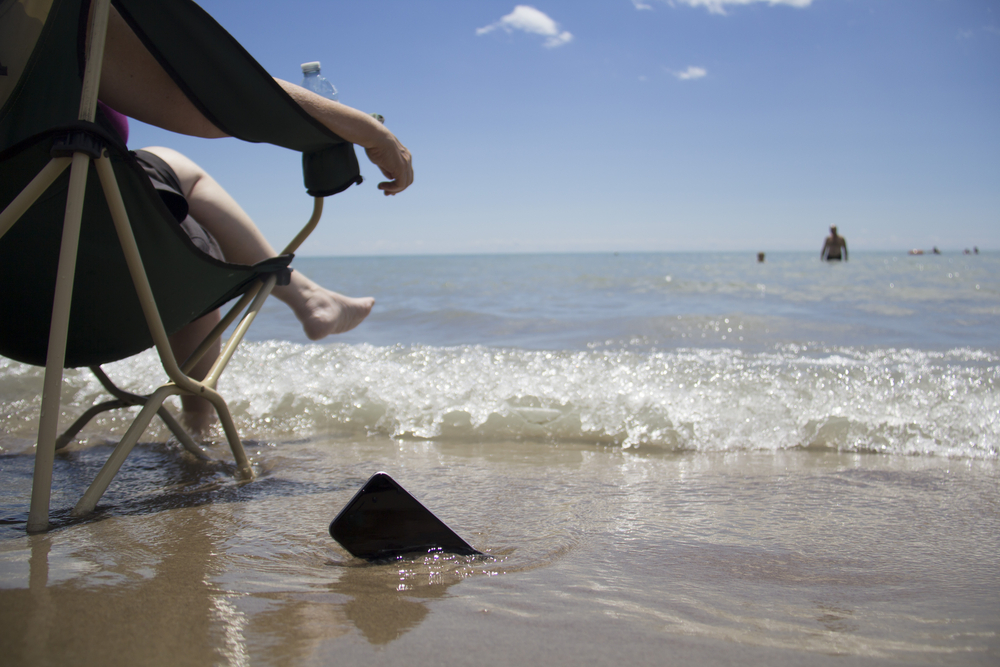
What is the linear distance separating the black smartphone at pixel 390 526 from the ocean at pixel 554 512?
4cm

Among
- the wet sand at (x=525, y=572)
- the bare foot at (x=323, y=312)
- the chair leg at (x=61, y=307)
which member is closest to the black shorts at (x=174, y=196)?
the bare foot at (x=323, y=312)

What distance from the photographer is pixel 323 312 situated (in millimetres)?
1994

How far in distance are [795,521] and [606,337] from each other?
165 inches

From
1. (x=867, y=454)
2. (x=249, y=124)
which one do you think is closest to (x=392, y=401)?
(x=249, y=124)

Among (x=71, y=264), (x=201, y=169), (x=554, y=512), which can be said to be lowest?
(x=554, y=512)

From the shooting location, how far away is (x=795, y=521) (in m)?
1.49

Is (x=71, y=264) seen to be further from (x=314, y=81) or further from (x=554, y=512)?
(x=554, y=512)

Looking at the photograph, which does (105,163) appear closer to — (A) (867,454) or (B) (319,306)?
(B) (319,306)

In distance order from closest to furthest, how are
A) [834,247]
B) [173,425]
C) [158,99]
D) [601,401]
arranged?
[158,99] < [173,425] < [601,401] < [834,247]

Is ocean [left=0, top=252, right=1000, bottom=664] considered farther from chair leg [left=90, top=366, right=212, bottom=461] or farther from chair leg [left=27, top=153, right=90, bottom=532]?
chair leg [left=27, top=153, right=90, bottom=532]

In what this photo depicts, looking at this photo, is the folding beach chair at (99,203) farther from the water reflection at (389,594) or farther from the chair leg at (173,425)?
the water reflection at (389,594)

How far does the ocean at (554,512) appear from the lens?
2.92 ft

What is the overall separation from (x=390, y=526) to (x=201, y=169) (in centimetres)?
131

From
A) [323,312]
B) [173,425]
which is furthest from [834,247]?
[173,425]
